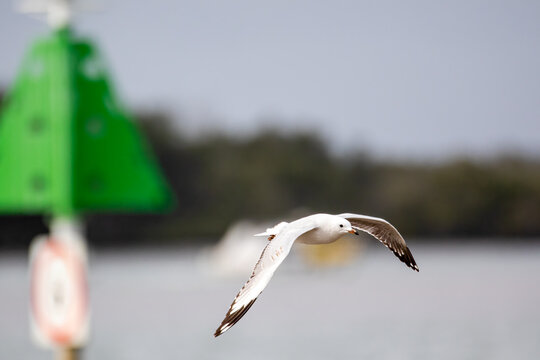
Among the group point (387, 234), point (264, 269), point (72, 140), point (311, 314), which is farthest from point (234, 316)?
point (311, 314)

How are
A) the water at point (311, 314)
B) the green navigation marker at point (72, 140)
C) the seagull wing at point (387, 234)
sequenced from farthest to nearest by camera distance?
the water at point (311, 314)
the green navigation marker at point (72, 140)
the seagull wing at point (387, 234)

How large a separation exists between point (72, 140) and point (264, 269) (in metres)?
6.24

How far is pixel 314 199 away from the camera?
26.4 m

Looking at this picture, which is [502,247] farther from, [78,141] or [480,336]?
[78,141]

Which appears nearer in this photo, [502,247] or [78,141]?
[78,141]

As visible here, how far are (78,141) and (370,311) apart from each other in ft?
43.2

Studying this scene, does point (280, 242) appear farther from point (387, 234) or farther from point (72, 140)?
point (72, 140)

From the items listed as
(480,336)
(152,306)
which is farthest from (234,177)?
(480,336)

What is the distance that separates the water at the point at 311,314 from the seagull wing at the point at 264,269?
Answer: 1227 centimetres

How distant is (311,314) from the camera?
1920 cm

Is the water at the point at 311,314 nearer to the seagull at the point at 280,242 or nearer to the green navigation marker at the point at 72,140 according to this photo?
the green navigation marker at the point at 72,140

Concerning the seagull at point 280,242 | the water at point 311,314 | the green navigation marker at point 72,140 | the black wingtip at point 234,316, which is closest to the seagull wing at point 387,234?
the seagull at point 280,242

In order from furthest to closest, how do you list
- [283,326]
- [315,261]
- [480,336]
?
[315,261] < [283,326] < [480,336]

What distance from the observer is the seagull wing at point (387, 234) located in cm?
130
